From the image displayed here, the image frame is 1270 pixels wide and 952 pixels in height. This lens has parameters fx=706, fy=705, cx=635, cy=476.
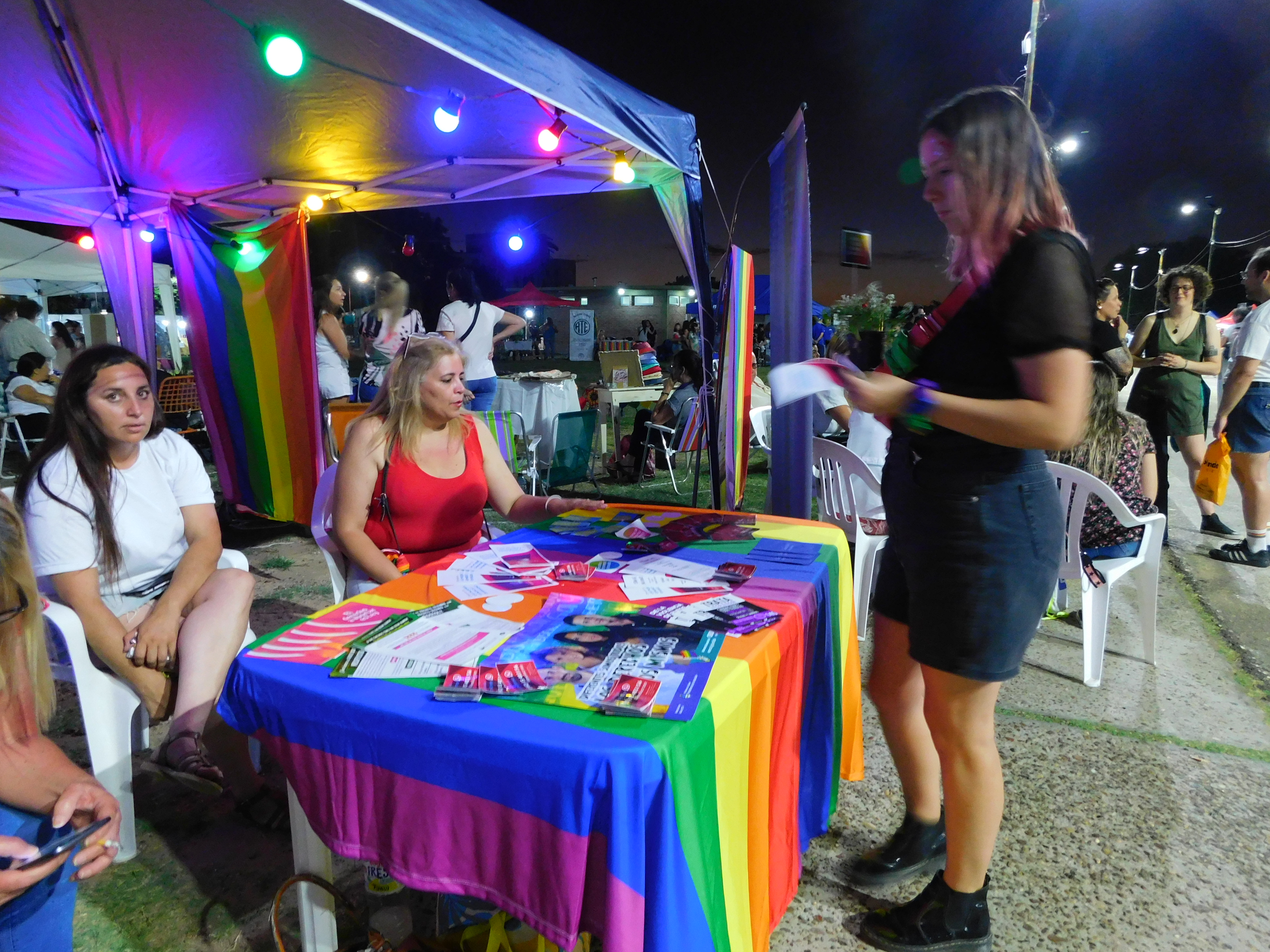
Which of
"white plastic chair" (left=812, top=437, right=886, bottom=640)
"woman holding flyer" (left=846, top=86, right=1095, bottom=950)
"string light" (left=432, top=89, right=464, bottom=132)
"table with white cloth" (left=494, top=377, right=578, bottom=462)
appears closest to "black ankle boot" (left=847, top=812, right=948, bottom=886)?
"woman holding flyer" (left=846, top=86, right=1095, bottom=950)

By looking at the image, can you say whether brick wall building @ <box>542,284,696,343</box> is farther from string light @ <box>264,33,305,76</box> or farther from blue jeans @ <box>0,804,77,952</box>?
blue jeans @ <box>0,804,77,952</box>

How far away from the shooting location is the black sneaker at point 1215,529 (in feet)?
15.8

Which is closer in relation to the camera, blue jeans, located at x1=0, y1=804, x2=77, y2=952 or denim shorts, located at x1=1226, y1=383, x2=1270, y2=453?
blue jeans, located at x1=0, y1=804, x2=77, y2=952

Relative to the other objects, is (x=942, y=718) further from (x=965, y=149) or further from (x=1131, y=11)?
(x=1131, y=11)

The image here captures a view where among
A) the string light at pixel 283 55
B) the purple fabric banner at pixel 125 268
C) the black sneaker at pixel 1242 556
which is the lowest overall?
the black sneaker at pixel 1242 556

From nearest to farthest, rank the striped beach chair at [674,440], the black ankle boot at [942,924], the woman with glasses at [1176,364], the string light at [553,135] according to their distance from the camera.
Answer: the black ankle boot at [942,924] < the string light at [553,135] < the woman with glasses at [1176,364] < the striped beach chair at [674,440]

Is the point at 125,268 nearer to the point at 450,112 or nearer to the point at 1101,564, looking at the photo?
the point at 450,112

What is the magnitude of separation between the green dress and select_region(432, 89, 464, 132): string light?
429 cm

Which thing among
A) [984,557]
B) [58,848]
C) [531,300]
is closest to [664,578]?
[984,557]

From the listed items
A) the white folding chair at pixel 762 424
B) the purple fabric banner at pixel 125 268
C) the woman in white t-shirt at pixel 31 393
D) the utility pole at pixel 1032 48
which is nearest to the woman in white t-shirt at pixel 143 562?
the purple fabric banner at pixel 125 268

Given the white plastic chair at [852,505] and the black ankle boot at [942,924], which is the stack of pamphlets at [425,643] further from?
the white plastic chair at [852,505]

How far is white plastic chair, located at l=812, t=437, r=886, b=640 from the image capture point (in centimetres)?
334

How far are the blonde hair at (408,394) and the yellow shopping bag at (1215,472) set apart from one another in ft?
15.2

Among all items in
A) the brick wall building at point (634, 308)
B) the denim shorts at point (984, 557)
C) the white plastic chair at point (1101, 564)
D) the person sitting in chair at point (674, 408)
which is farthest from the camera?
the brick wall building at point (634, 308)
